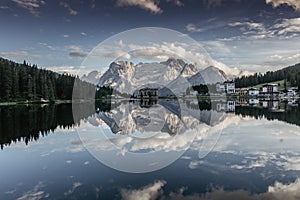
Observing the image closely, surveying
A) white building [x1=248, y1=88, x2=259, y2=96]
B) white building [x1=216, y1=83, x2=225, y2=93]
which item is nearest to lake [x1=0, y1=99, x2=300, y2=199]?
white building [x1=248, y1=88, x2=259, y2=96]

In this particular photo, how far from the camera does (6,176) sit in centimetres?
1092

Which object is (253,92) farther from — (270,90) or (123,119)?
(123,119)

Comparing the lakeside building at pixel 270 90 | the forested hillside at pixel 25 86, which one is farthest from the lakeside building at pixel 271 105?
the lakeside building at pixel 270 90

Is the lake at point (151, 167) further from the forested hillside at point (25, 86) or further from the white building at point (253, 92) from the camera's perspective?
the white building at point (253, 92)

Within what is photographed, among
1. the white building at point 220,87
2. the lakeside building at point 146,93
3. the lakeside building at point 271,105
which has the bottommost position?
the lakeside building at point 271,105

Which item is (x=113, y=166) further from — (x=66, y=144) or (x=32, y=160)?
(x=66, y=144)

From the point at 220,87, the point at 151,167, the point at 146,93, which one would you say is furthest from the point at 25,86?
the point at 220,87

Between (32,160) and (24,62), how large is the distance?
364 feet

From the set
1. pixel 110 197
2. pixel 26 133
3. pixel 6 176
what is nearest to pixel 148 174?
pixel 110 197

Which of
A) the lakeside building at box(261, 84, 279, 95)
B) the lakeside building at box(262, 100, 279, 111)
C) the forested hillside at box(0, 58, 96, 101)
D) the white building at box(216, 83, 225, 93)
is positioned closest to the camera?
the lakeside building at box(262, 100, 279, 111)

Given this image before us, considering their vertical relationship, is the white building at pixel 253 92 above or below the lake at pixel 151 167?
above

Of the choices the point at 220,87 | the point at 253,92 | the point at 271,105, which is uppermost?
the point at 220,87

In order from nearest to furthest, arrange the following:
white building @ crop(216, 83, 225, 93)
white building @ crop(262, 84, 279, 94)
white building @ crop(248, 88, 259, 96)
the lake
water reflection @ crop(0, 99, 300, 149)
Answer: the lake
water reflection @ crop(0, 99, 300, 149)
white building @ crop(262, 84, 279, 94)
white building @ crop(248, 88, 259, 96)
white building @ crop(216, 83, 225, 93)

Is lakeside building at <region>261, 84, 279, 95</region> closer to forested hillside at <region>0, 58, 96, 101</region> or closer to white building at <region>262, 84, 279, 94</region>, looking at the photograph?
white building at <region>262, 84, 279, 94</region>
